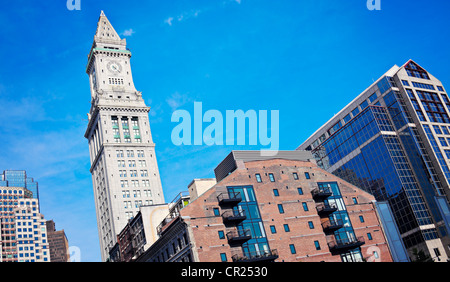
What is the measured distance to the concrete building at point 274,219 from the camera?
62000 millimetres

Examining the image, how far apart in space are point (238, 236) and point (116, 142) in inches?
3458

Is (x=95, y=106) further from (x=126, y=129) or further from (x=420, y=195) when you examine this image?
(x=420, y=195)

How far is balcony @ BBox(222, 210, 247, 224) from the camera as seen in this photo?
208 ft

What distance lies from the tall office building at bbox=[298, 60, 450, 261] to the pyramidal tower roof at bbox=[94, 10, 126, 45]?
87239 mm

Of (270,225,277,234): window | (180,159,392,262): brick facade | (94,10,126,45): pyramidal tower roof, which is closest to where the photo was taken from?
(180,159,392,262): brick facade

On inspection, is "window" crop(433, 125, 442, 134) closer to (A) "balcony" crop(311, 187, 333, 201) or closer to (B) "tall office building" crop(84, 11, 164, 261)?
(A) "balcony" crop(311, 187, 333, 201)

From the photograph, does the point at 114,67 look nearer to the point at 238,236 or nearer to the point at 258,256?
the point at 238,236

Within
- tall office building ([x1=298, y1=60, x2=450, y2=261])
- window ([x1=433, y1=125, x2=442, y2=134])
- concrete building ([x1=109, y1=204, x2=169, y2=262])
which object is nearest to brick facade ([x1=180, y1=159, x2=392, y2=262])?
concrete building ([x1=109, y1=204, x2=169, y2=262])

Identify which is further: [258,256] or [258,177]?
[258,177]

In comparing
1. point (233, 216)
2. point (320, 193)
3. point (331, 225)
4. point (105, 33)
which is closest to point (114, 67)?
point (105, 33)

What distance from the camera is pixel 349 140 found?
120500 mm

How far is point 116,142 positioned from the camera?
A: 141m

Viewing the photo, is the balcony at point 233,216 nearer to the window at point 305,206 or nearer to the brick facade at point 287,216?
the brick facade at point 287,216
